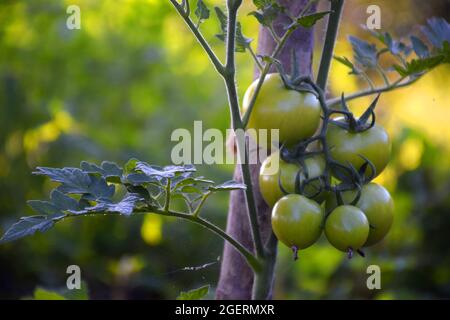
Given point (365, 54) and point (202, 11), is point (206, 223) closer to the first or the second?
point (202, 11)

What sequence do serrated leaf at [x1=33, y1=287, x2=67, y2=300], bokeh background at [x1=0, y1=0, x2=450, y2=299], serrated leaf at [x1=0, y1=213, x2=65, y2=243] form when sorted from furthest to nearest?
1. bokeh background at [x1=0, y1=0, x2=450, y2=299]
2. serrated leaf at [x1=33, y1=287, x2=67, y2=300]
3. serrated leaf at [x1=0, y1=213, x2=65, y2=243]

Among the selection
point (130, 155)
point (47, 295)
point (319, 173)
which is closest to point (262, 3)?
point (319, 173)

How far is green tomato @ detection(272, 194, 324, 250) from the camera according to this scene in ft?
2.69

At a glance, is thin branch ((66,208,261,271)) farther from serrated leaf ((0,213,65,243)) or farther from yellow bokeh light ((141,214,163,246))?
yellow bokeh light ((141,214,163,246))

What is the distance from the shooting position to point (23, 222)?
0.76 m

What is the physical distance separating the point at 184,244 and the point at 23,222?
1.39m

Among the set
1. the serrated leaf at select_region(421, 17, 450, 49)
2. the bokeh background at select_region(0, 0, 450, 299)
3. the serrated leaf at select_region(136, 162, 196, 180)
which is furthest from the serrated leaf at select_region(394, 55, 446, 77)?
the bokeh background at select_region(0, 0, 450, 299)

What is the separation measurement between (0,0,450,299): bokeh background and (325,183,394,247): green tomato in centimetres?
107

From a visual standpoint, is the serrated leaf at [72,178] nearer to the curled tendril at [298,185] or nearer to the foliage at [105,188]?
the foliage at [105,188]

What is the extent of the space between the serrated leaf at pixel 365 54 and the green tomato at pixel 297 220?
15.2 inches

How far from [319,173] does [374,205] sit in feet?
0.30

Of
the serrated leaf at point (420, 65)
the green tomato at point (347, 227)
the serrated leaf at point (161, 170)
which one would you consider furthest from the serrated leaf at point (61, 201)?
the serrated leaf at point (420, 65)
